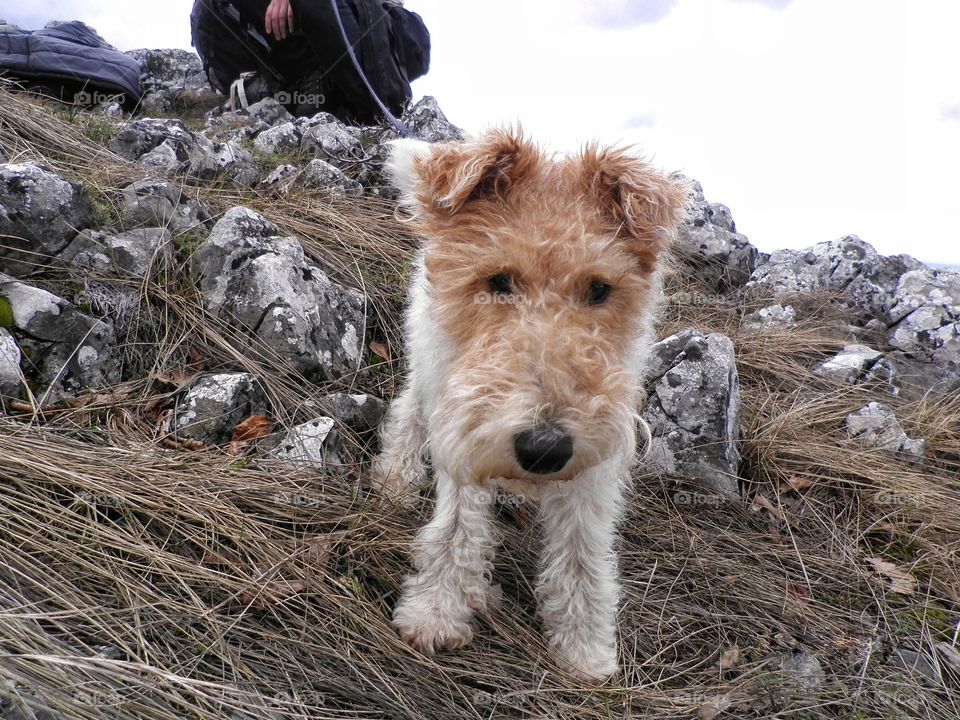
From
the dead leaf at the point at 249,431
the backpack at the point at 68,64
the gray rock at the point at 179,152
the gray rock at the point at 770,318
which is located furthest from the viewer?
the backpack at the point at 68,64

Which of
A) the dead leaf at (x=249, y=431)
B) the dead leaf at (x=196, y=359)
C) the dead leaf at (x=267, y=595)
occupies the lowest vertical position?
the dead leaf at (x=267, y=595)

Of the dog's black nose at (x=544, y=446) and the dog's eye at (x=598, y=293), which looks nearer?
the dog's black nose at (x=544, y=446)

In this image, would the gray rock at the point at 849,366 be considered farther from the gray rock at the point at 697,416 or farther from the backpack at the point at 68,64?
the backpack at the point at 68,64

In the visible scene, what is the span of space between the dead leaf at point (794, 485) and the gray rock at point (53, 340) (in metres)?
3.90

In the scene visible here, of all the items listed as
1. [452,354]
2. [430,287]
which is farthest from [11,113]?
[452,354]

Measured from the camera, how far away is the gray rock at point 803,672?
2.65 m

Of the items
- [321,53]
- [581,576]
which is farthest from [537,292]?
[321,53]

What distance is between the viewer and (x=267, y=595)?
2.36 meters

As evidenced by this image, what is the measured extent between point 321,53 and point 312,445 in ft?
24.1

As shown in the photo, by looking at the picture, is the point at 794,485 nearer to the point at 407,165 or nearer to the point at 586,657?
the point at 586,657

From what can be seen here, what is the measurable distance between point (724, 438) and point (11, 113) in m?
5.54

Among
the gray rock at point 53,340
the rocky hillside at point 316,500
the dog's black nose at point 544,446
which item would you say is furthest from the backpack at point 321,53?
the dog's black nose at point 544,446

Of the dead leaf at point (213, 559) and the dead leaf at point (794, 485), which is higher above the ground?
the dead leaf at point (213, 559)

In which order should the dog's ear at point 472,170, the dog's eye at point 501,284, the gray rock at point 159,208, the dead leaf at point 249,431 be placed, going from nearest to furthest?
the dog's eye at point 501,284 → the dog's ear at point 472,170 → the dead leaf at point 249,431 → the gray rock at point 159,208
